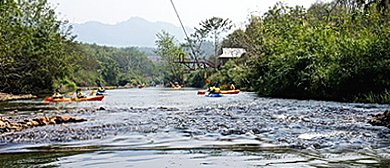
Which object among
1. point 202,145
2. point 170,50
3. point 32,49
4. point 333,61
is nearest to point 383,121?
point 202,145

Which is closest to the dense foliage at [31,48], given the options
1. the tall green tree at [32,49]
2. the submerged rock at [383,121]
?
the tall green tree at [32,49]

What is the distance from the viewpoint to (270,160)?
6.10m

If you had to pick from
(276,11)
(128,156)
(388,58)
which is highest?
(276,11)

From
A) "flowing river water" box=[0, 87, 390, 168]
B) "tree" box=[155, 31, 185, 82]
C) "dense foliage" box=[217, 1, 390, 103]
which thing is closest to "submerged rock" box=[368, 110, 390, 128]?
"flowing river water" box=[0, 87, 390, 168]

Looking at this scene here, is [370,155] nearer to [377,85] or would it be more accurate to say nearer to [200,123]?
[200,123]

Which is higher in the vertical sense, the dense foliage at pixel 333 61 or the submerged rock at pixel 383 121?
the dense foliage at pixel 333 61

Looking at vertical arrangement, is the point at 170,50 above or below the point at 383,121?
above

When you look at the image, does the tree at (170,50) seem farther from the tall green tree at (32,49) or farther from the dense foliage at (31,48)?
the tall green tree at (32,49)

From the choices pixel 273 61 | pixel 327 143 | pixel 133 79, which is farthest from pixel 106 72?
pixel 327 143

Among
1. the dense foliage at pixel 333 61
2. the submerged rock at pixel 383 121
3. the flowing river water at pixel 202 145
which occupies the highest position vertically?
the dense foliage at pixel 333 61

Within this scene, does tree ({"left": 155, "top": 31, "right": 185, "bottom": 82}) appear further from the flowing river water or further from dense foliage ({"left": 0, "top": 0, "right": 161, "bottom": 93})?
the flowing river water

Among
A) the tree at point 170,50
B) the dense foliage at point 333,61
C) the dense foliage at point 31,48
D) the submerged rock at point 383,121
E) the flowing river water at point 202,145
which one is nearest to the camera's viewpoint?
the flowing river water at point 202,145

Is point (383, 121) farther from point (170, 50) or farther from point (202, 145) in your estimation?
point (170, 50)

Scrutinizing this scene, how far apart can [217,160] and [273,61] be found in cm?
2335
